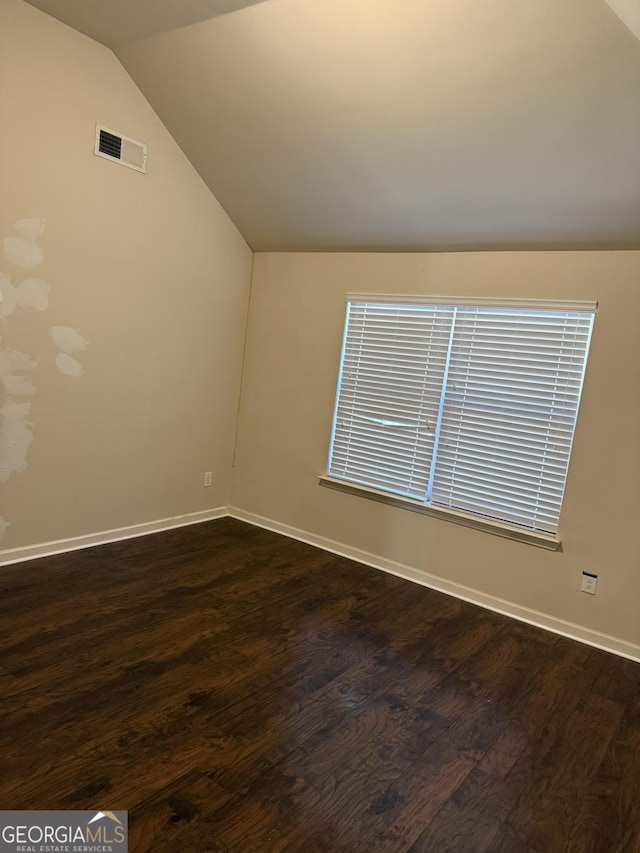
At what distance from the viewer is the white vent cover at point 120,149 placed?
336 cm

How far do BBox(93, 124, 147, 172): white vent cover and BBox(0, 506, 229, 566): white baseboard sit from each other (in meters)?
2.41

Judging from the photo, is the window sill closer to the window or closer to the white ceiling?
the window

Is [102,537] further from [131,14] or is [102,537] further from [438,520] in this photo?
[131,14]

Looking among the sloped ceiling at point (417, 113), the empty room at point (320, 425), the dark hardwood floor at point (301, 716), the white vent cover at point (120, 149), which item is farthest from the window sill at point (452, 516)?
the white vent cover at point (120, 149)

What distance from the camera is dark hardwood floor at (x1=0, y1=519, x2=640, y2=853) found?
1.79 metres

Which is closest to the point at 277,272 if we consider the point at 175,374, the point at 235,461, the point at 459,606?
the point at 175,374

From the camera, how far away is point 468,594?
365 cm

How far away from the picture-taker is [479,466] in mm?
3615

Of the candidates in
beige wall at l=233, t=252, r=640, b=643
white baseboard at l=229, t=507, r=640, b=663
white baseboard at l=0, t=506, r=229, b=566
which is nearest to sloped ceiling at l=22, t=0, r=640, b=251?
beige wall at l=233, t=252, r=640, b=643

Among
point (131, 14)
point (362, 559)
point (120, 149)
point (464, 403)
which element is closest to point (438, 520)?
point (362, 559)

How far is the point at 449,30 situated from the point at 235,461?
3382 millimetres

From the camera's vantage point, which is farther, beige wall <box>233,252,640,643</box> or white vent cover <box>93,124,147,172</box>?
white vent cover <box>93,124,147,172</box>

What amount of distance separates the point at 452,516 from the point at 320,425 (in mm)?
1229

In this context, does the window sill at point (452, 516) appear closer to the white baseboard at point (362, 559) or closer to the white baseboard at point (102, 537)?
the white baseboard at point (362, 559)
